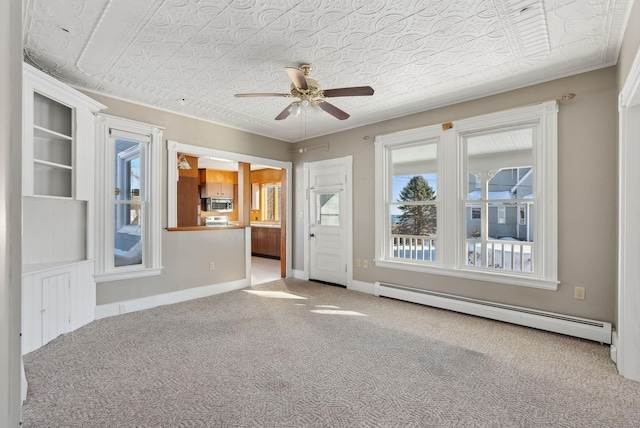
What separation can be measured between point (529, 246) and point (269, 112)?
11.8 ft

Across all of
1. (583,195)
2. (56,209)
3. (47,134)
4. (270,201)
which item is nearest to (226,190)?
(270,201)

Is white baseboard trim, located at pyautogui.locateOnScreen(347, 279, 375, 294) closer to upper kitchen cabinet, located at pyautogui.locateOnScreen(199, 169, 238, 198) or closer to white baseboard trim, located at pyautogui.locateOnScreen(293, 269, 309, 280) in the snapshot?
white baseboard trim, located at pyautogui.locateOnScreen(293, 269, 309, 280)

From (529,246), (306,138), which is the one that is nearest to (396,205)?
(529,246)

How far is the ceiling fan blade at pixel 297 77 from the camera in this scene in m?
2.58

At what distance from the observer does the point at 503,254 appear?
12.6ft

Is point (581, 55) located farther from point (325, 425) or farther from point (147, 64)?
point (147, 64)

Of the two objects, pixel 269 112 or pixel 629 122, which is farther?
pixel 269 112

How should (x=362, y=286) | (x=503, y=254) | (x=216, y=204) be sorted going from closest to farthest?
(x=503, y=254), (x=362, y=286), (x=216, y=204)

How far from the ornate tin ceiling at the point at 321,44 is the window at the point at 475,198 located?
0.54 meters

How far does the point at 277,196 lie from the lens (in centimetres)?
955

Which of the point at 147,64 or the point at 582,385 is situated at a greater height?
the point at 147,64

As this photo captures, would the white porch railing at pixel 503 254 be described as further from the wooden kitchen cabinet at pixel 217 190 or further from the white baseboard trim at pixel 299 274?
the wooden kitchen cabinet at pixel 217 190

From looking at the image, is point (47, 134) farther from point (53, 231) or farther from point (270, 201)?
point (270, 201)

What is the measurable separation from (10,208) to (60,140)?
387 centimetres
